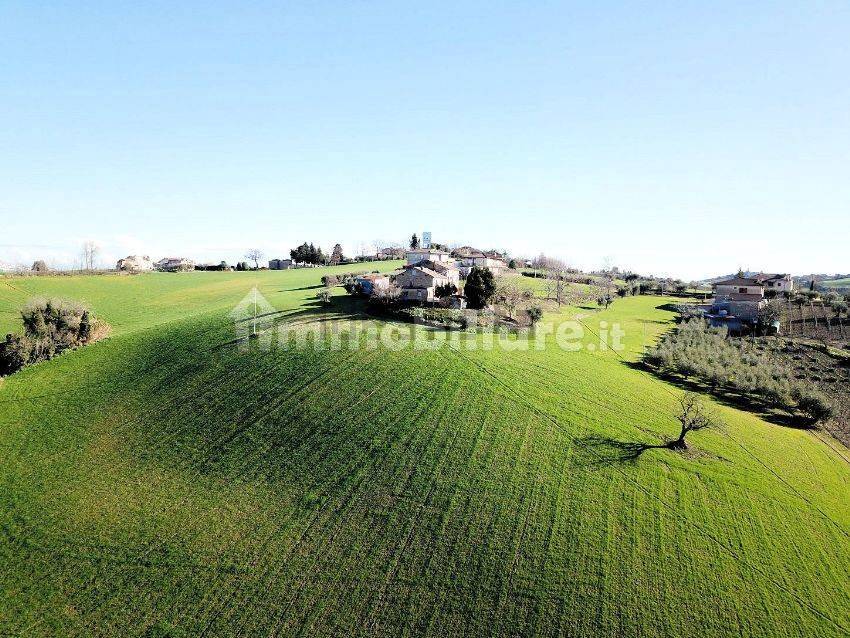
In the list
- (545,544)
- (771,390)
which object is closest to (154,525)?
(545,544)

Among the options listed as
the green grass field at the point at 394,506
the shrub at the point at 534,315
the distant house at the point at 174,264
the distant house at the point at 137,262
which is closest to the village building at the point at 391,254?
the distant house at the point at 174,264

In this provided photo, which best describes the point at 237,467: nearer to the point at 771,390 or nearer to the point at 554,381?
the point at 554,381

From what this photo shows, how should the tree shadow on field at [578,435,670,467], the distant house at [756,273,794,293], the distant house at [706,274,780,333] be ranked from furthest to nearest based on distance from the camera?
the distant house at [756,273,794,293] < the distant house at [706,274,780,333] < the tree shadow on field at [578,435,670,467]

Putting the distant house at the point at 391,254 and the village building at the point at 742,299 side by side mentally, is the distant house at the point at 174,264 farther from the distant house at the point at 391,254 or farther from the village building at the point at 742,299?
the village building at the point at 742,299

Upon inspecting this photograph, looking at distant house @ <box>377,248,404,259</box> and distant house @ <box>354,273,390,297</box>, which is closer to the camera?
distant house @ <box>354,273,390,297</box>

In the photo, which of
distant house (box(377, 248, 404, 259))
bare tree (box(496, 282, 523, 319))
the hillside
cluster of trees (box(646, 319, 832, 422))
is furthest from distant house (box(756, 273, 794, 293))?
distant house (box(377, 248, 404, 259))

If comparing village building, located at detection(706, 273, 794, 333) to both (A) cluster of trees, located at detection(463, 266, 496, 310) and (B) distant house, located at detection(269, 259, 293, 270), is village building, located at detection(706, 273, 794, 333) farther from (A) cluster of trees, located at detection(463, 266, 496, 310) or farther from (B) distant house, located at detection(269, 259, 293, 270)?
(B) distant house, located at detection(269, 259, 293, 270)
